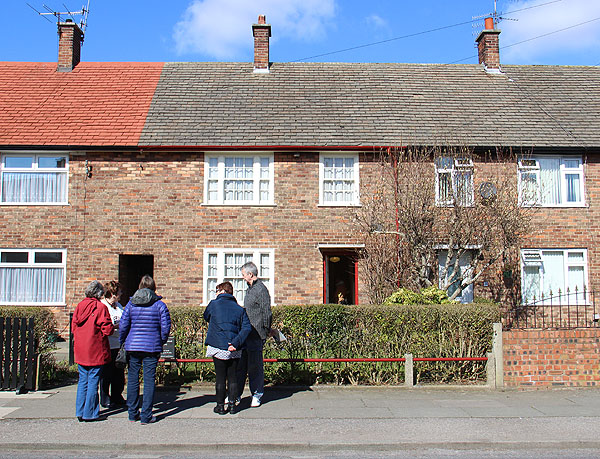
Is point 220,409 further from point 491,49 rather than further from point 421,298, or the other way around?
point 491,49

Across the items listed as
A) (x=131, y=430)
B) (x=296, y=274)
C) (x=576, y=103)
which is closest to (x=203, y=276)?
(x=296, y=274)

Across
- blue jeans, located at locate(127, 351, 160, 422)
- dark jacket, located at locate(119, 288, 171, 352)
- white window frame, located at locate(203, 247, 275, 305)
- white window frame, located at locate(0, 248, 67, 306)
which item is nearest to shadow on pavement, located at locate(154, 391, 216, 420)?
blue jeans, located at locate(127, 351, 160, 422)

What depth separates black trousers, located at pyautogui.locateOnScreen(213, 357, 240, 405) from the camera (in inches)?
290

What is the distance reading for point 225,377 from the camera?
7.50 m

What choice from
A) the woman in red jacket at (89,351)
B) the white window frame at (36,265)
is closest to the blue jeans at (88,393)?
the woman in red jacket at (89,351)

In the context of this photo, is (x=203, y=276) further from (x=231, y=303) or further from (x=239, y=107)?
(x=231, y=303)

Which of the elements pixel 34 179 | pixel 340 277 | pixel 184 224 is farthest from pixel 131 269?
pixel 340 277

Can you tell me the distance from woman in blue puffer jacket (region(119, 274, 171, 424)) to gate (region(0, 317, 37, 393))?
7.14 feet

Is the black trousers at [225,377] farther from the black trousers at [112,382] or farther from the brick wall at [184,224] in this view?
the brick wall at [184,224]

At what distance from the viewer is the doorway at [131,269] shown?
14.9 m

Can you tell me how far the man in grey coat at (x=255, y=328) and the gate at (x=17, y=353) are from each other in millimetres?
3176

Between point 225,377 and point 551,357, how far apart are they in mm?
5247

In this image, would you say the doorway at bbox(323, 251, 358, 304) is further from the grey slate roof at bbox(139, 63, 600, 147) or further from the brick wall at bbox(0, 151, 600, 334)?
the grey slate roof at bbox(139, 63, 600, 147)

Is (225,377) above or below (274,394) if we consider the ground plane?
above
